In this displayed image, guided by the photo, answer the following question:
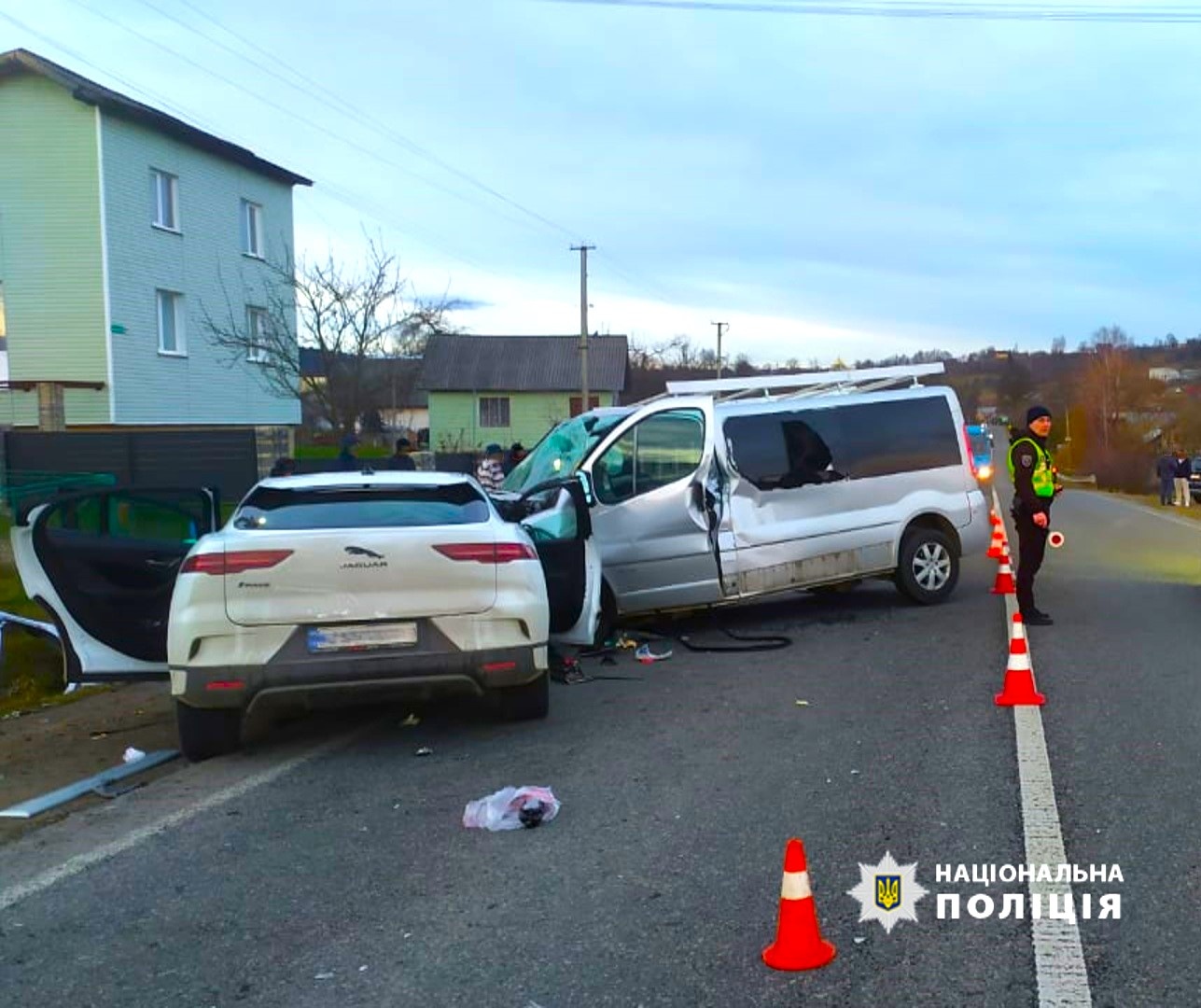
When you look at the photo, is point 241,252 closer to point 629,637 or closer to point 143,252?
point 143,252

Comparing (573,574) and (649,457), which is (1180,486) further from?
(573,574)

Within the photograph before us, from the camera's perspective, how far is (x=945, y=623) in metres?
9.90

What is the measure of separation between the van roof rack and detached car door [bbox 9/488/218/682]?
16.6ft

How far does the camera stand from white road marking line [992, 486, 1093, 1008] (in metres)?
3.40

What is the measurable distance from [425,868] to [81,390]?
25106 millimetres

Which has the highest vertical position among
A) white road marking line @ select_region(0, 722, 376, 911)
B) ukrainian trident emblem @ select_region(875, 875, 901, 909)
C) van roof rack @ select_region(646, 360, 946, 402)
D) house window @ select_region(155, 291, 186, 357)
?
house window @ select_region(155, 291, 186, 357)

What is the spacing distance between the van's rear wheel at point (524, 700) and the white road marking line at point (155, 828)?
860 mm

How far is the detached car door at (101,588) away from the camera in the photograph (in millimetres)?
6387

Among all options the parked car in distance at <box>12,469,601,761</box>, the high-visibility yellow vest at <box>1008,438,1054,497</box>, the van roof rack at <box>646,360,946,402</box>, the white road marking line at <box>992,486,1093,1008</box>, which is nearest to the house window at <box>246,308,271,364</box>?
the van roof rack at <box>646,360,946,402</box>

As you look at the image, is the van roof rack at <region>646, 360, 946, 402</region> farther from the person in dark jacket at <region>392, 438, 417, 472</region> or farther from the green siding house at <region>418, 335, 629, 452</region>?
the green siding house at <region>418, 335, 629, 452</region>

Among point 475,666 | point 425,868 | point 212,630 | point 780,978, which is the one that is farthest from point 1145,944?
point 212,630

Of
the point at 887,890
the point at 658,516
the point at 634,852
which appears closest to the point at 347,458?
the point at 658,516

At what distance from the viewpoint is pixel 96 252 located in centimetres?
2656

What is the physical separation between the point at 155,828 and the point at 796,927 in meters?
3.08
